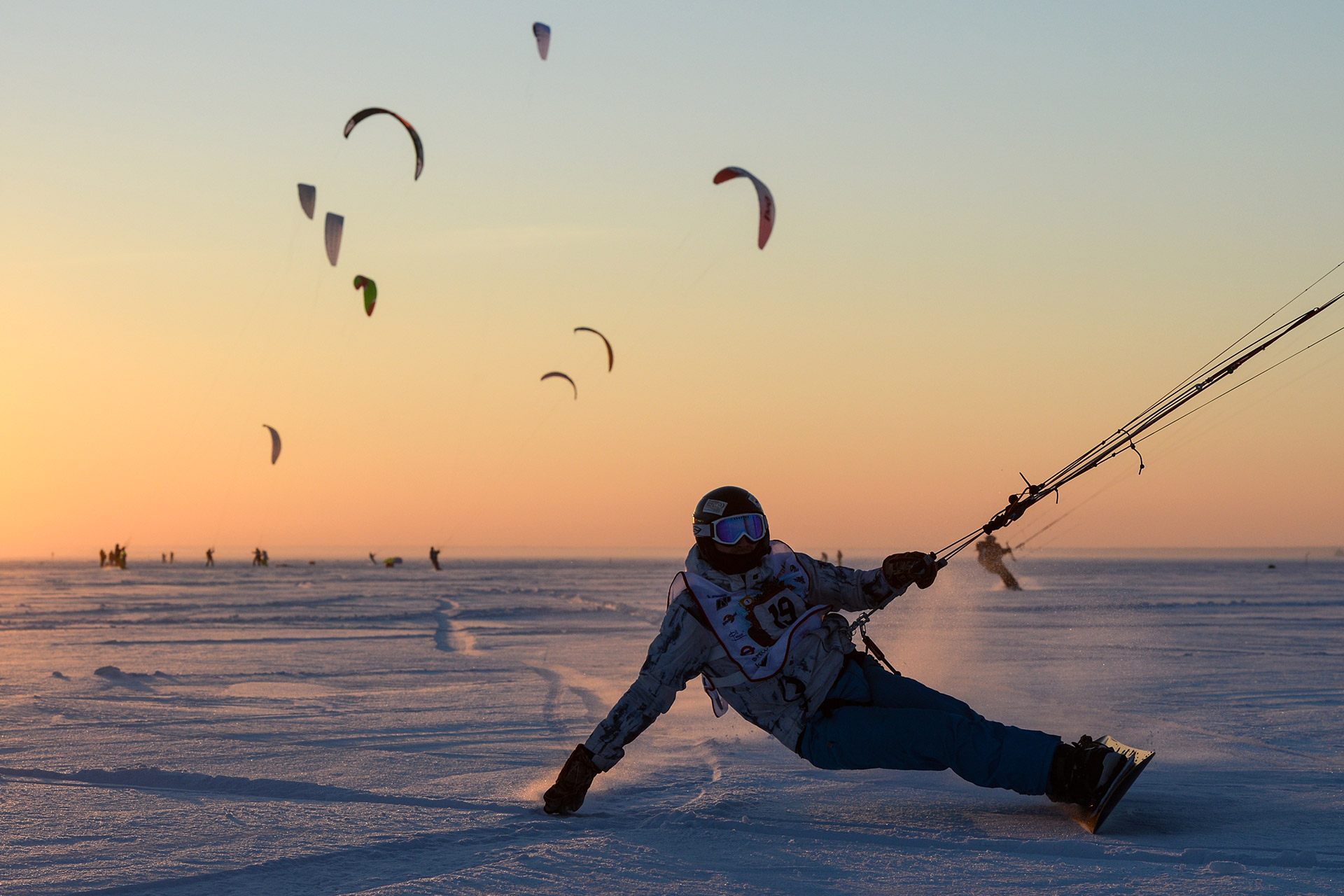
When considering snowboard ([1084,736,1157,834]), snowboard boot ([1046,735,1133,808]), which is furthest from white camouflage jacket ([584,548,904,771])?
snowboard ([1084,736,1157,834])

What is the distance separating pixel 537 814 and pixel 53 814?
5.70 feet

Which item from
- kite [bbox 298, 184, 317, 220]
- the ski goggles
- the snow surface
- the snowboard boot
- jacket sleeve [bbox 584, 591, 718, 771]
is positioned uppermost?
kite [bbox 298, 184, 317, 220]

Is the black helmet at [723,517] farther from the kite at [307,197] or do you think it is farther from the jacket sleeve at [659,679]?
the kite at [307,197]

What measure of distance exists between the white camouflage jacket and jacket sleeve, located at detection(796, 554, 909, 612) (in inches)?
4.8

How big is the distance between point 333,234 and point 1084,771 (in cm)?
1492

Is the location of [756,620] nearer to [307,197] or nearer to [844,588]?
[844,588]

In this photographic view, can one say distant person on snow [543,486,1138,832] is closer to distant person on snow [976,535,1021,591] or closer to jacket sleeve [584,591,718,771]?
jacket sleeve [584,591,718,771]

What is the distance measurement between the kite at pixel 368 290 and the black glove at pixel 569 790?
1503cm

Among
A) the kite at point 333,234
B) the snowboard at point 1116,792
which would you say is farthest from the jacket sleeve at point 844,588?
the kite at point 333,234

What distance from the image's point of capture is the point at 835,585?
4.14 metres

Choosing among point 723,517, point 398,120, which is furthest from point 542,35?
point 723,517

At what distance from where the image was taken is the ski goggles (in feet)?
12.9

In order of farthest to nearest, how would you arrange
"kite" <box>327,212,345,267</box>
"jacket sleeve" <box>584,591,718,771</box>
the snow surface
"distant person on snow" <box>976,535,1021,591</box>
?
1. "distant person on snow" <box>976,535,1021,591</box>
2. "kite" <box>327,212,345,267</box>
3. "jacket sleeve" <box>584,591,718,771</box>
4. the snow surface

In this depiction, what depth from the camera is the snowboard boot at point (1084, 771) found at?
3482 mm
